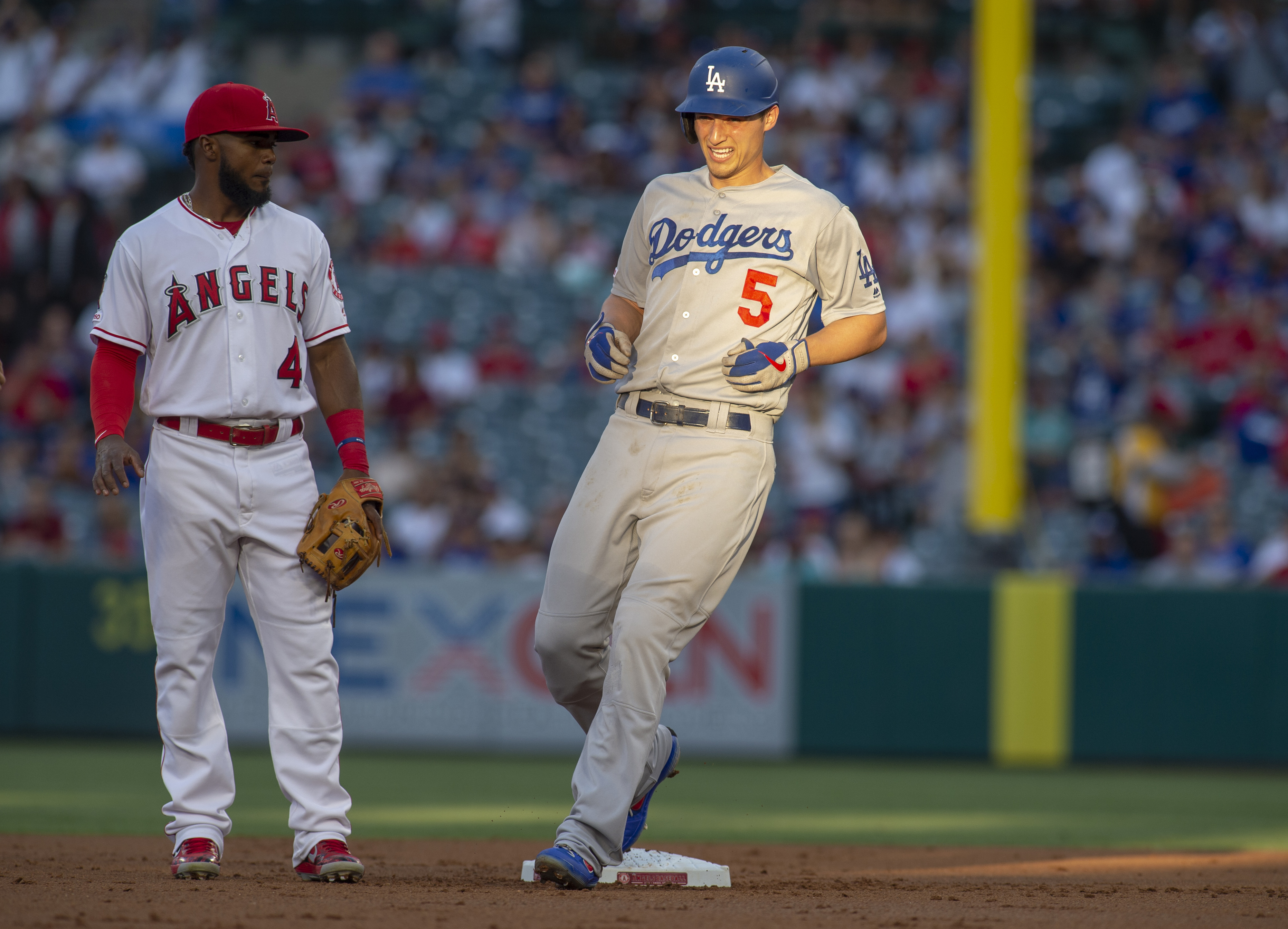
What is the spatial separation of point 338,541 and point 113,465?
64 cm

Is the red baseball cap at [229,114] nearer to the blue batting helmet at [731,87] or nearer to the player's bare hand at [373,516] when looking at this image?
the player's bare hand at [373,516]

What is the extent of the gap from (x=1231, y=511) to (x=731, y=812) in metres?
5.87

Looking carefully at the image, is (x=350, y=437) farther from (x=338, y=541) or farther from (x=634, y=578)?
(x=634, y=578)

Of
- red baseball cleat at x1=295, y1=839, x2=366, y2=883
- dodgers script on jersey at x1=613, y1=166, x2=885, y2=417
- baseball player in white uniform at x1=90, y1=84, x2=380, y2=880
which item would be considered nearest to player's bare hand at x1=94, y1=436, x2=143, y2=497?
baseball player in white uniform at x1=90, y1=84, x2=380, y2=880

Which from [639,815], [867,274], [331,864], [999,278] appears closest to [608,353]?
[867,274]

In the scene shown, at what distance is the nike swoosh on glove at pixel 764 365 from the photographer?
4324 millimetres

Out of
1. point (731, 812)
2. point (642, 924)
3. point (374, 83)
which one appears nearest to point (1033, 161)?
point (374, 83)

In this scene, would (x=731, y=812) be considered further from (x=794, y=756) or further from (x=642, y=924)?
(x=642, y=924)

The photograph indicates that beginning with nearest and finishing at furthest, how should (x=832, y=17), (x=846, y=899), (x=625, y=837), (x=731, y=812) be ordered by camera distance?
1. (x=846, y=899)
2. (x=625, y=837)
3. (x=731, y=812)
4. (x=832, y=17)

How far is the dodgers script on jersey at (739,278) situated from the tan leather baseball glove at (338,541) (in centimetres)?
83

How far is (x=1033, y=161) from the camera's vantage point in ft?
51.7

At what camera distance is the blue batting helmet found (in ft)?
14.5

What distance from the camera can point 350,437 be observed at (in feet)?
15.2

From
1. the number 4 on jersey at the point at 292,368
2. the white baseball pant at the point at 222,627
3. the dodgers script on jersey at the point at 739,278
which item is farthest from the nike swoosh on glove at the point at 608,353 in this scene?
the white baseball pant at the point at 222,627
